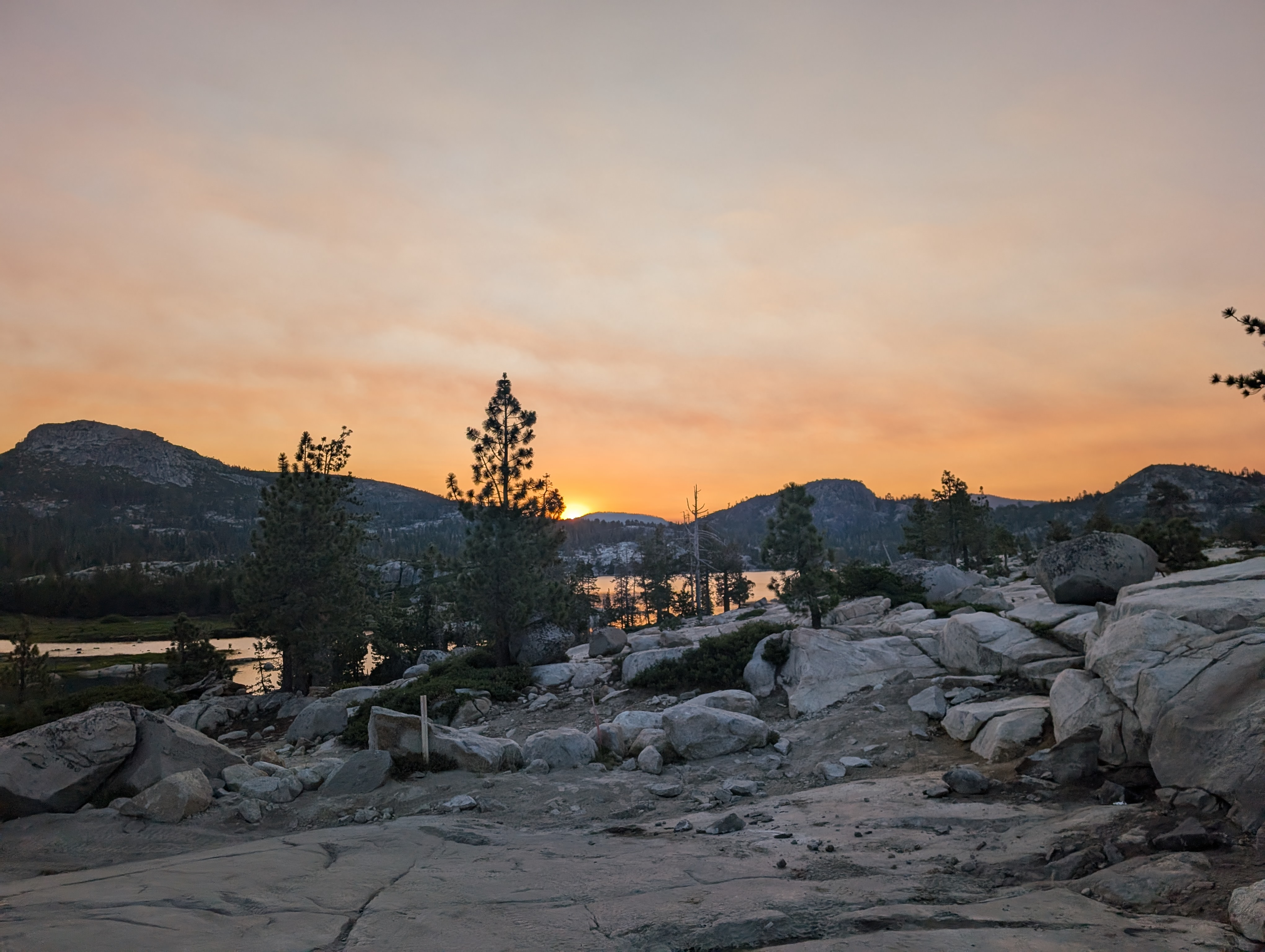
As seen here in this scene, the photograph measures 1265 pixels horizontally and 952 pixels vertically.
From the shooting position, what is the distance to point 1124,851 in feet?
23.8

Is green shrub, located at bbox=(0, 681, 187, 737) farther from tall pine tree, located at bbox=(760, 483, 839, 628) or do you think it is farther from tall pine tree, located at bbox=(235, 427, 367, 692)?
tall pine tree, located at bbox=(760, 483, 839, 628)

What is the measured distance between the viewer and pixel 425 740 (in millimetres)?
14344

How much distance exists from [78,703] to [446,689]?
13004 mm

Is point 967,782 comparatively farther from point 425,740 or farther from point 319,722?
point 319,722

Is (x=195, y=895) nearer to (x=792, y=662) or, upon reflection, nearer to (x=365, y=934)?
(x=365, y=934)

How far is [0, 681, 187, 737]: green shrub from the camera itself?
18.8 meters

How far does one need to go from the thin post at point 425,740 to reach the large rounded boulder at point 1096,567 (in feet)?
54.9

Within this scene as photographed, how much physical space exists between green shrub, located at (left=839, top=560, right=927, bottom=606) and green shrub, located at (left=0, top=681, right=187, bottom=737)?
30536 millimetres

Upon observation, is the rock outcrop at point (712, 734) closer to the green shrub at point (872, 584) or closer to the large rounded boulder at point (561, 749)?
the large rounded boulder at point (561, 749)

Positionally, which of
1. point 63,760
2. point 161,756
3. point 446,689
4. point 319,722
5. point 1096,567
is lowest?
point 319,722

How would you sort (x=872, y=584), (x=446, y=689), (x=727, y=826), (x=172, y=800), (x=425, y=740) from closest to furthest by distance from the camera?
(x=727, y=826) → (x=172, y=800) → (x=425, y=740) → (x=446, y=689) → (x=872, y=584)

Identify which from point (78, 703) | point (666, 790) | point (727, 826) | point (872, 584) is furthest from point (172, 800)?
point (872, 584)

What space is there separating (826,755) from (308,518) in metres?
24.1

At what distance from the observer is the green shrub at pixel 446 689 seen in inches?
832
